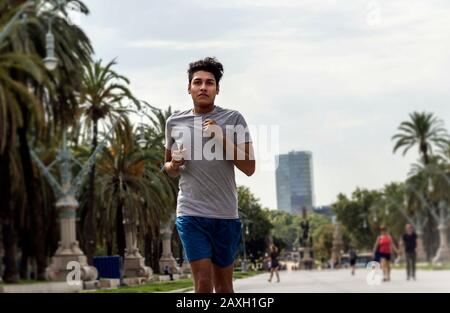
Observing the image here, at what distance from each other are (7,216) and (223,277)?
25.5m

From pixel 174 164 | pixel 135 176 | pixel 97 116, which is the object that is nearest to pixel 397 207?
pixel 97 116

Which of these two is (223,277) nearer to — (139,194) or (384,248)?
(139,194)

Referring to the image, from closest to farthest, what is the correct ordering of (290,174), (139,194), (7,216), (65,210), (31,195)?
(290,174)
(139,194)
(7,216)
(31,195)
(65,210)

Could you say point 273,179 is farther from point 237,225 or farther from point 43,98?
point 43,98

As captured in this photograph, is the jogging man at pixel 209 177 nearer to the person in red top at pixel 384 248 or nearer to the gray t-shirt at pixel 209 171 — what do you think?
the gray t-shirt at pixel 209 171

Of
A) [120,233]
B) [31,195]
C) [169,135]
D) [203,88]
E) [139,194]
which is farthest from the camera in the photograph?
[31,195]

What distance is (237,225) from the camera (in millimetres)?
3727

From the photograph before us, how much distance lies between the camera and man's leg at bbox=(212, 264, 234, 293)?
3773 millimetres

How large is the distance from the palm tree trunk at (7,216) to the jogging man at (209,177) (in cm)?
2308

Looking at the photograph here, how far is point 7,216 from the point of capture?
28.3 m

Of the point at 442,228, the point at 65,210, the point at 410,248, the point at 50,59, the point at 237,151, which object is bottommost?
the point at 410,248

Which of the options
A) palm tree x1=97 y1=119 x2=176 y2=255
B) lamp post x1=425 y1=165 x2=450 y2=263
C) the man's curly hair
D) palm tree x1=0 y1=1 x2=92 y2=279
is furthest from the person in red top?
lamp post x1=425 y1=165 x2=450 y2=263

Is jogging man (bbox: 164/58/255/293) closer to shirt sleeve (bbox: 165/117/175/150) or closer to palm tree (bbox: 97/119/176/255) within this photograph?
shirt sleeve (bbox: 165/117/175/150)

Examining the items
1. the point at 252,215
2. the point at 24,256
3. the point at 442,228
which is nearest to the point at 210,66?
the point at 252,215
